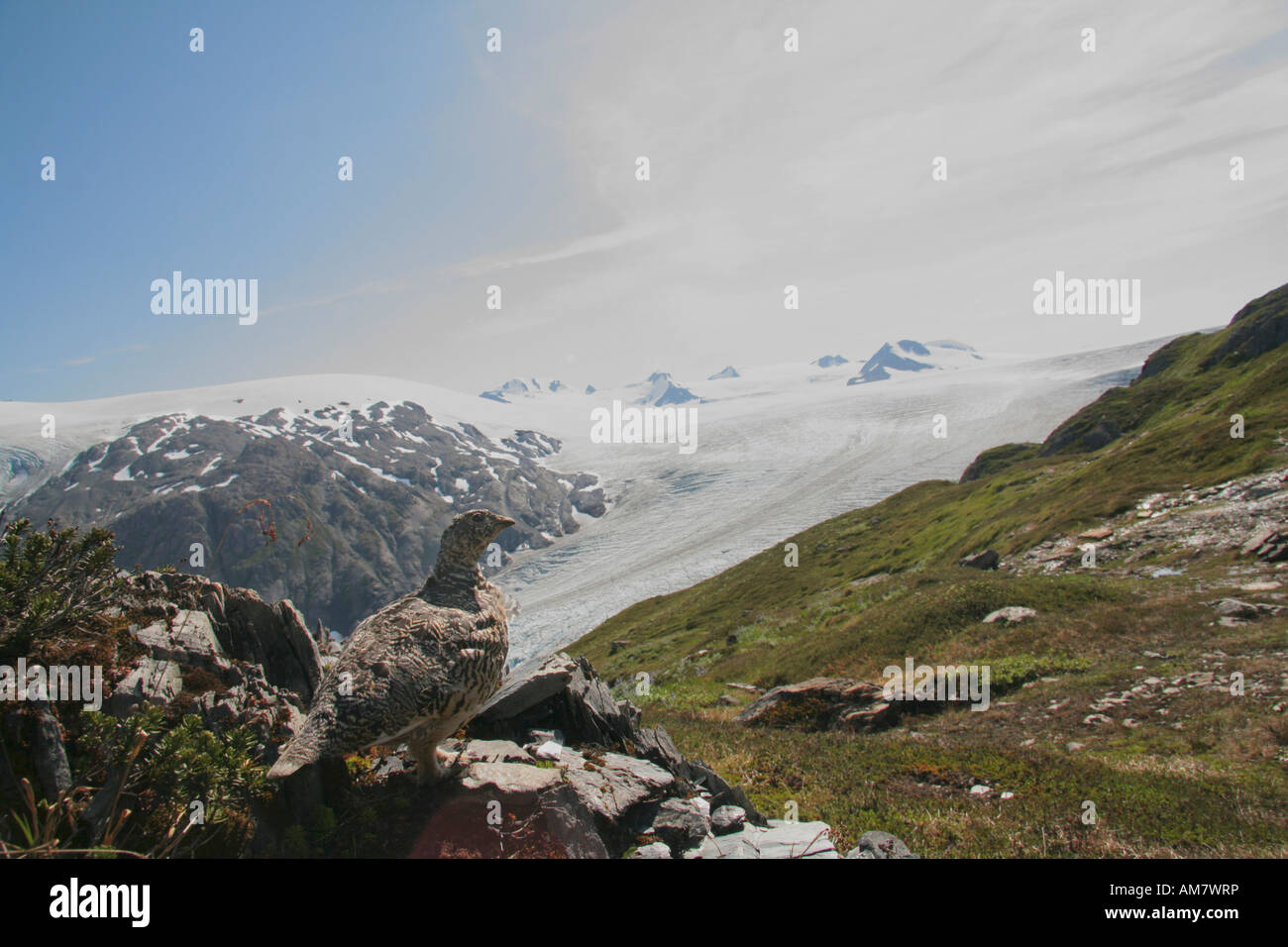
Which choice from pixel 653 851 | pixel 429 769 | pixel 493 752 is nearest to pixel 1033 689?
pixel 653 851

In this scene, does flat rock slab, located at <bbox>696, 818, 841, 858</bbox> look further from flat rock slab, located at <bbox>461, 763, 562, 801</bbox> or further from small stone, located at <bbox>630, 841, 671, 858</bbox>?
flat rock slab, located at <bbox>461, 763, 562, 801</bbox>

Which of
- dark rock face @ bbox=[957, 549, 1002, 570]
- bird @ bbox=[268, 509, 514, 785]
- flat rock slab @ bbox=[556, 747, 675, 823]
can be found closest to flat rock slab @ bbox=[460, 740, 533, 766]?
flat rock slab @ bbox=[556, 747, 675, 823]

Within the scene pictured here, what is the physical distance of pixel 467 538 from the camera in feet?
28.4

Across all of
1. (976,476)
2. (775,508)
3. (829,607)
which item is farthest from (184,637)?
(775,508)

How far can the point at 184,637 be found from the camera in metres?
8.73

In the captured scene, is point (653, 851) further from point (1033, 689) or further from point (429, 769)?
point (1033, 689)

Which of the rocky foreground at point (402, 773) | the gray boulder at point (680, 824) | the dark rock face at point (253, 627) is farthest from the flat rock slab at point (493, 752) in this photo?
the dark rock face at point (253, 627)

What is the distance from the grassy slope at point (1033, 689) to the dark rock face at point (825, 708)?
0.88 metres

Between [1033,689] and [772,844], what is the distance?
13.8 m

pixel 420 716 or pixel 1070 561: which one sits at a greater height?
pixel 420 716

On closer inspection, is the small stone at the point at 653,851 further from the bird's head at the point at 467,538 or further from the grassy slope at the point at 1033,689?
the bird's head at the point at 467,538
